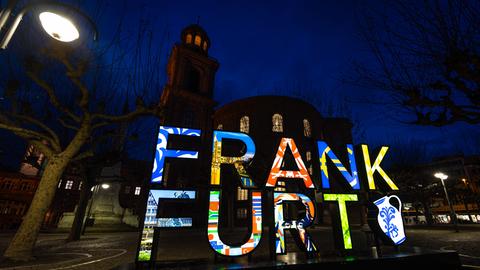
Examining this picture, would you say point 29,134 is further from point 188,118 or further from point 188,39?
point 188,39

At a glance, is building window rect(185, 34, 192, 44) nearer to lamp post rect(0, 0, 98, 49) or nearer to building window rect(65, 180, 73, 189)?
building window rect(65, 180, 73, 189)

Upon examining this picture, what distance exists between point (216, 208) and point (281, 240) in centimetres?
198

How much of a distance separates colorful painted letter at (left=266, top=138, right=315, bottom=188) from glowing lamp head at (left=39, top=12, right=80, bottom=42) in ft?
17.4

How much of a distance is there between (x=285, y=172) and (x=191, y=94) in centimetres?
2954

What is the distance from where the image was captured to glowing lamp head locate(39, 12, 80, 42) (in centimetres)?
328

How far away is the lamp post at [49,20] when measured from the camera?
9.83ft

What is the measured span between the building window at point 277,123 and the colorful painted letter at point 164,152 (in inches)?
1126

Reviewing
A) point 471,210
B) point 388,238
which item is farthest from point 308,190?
point 471,210

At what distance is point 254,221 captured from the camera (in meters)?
5.26

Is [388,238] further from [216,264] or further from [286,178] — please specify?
[216,264]

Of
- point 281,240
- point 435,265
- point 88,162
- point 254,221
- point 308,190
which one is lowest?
point 435,265

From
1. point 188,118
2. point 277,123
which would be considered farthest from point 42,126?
point 277,123

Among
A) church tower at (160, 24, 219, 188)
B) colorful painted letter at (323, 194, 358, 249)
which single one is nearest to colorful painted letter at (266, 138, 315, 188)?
colorful painted letter at (323, 194, 358, 249)

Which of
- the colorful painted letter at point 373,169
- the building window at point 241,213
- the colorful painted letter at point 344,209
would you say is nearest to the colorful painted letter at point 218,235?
the colorful painted letter at point 344,209
